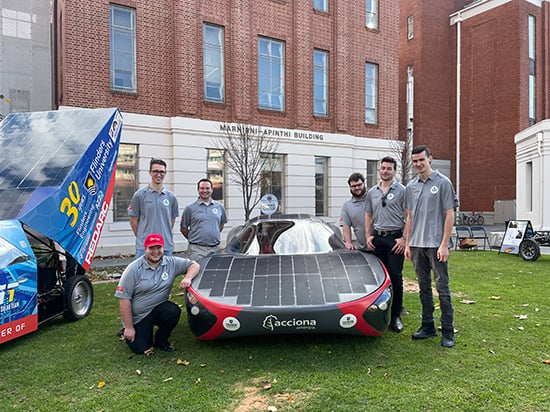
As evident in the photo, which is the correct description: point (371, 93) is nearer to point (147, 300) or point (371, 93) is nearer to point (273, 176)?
point (273, 176)

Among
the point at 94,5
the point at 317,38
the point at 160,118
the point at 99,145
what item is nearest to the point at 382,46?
the point at 317,38

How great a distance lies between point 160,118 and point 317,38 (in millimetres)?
7725

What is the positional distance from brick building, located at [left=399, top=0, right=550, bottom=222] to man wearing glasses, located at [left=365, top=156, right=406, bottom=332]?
83.1 ft

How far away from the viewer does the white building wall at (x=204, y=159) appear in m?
13.0

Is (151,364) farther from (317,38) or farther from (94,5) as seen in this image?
(317,38)

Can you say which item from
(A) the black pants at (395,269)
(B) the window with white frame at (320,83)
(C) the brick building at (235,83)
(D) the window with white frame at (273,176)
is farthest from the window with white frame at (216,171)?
(A) the black pants at (395,269)

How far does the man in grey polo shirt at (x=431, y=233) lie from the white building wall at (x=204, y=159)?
33.9ft

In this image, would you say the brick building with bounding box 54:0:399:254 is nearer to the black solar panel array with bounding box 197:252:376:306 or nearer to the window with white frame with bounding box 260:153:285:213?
the window with white frame with bounding box 260:153:285:213

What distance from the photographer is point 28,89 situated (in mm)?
18906

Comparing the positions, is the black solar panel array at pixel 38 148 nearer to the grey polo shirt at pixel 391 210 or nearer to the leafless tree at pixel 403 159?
the grey polo shirt at pixel 391 210

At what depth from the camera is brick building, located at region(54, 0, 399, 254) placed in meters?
12.7

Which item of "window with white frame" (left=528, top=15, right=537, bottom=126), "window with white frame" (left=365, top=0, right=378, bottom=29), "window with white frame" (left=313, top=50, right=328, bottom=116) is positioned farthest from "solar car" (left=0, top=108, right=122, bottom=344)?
"window with white frame" (left=528, top=15, right=537, bottom=126)

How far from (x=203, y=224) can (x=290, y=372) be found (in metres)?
2.84

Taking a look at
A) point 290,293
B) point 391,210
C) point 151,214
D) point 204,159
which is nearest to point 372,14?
point 204,159
